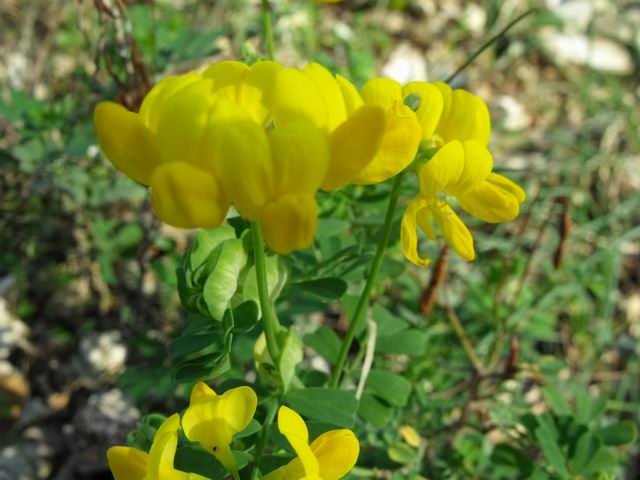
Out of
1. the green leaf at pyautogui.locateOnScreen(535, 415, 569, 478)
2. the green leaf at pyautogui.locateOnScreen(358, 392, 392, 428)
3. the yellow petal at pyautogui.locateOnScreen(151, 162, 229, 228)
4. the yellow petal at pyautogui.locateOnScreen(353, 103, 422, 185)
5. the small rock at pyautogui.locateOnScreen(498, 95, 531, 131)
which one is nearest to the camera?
the yellow petal at pyautogui.locateOnScreen(151, 162, 229, 228)

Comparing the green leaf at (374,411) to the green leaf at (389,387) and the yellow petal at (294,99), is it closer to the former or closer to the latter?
the green leaf at (389,387)

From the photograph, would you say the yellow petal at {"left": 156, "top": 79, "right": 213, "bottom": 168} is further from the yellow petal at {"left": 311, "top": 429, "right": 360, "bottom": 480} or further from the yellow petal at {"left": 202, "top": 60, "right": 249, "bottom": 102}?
the yellow petal at {"left": 311, "top": 429, "right": 360, "bottom": 480}

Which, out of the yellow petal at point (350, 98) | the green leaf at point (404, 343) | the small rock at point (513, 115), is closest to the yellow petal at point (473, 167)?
the yellow petal at point (350, 98)

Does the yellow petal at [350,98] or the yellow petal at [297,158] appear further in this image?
the yellow petal at [350,98]

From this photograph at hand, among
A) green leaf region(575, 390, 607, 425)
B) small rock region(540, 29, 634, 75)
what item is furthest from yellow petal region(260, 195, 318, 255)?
small rock region(540, 29, 634, 75)

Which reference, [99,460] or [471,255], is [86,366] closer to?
[99,460]

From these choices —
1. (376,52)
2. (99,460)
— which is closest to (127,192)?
(99,460)
